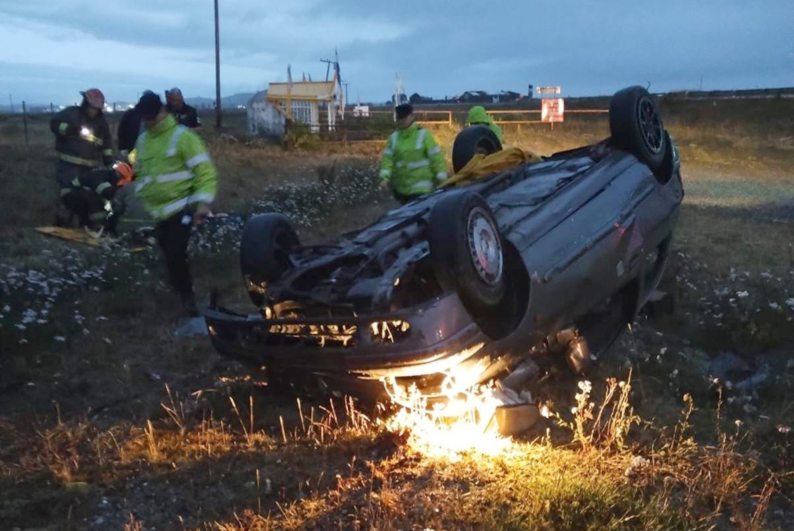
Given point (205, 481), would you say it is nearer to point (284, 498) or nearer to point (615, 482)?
point (284, 498)

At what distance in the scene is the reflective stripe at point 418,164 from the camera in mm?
7039

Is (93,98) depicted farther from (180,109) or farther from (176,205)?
(176,205)

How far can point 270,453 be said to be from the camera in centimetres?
374

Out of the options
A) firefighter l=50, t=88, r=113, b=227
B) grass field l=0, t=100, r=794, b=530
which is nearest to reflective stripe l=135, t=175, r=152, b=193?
grass field l=0, t=100, r=794, b=530

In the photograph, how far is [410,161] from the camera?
711cm

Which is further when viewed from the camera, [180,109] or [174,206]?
[180,109]

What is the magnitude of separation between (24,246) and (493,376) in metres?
5.83

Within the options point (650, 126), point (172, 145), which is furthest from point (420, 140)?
point (172, 145)

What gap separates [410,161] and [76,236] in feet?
12.3

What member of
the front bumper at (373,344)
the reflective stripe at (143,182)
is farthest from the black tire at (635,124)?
the reflective stripe at (143,182)

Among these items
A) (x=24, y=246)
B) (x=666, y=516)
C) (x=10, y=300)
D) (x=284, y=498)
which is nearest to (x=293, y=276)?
(x=284, y=498)

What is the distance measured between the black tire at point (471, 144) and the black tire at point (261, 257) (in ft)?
7.21

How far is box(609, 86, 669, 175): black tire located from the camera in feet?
17.8

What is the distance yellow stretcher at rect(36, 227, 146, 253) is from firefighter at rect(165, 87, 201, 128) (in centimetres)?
177
